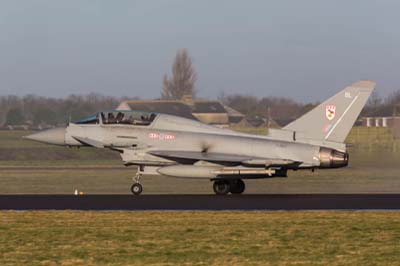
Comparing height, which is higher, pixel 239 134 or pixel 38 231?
pixel 239 134

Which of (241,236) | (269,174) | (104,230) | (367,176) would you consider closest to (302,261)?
(241,236)

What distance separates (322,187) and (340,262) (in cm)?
2146

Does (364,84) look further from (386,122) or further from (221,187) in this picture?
(386,122)

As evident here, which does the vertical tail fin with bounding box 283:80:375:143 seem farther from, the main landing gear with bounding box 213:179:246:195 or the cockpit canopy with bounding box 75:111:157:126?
the cockpit canopy with bounding box 75:111:157:126

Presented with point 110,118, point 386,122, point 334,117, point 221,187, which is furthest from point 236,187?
point 386,122

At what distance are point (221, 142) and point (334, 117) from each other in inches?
136

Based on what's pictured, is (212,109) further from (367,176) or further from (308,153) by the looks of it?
(308,153)

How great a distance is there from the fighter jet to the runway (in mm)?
1040

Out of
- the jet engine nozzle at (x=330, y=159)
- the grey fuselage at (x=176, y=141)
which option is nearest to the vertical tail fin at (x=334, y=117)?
the grey fuselage at (x=176, y=141)

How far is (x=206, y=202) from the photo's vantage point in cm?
2306

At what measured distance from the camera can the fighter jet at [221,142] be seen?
25969 millimetres

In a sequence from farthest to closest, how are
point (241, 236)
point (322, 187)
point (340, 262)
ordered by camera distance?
point (322, 187) < point (241, 236) < point (340, 262)

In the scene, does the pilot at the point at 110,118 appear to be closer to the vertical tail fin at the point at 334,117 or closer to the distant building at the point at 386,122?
the vertical tail fin at the point at 334,117

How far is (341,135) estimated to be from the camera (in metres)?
26.8
